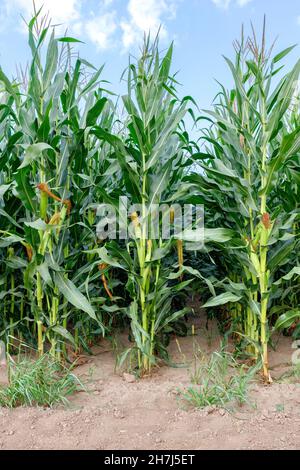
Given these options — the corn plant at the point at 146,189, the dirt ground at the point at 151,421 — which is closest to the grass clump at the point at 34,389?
the dirt ground at the point at 151,421

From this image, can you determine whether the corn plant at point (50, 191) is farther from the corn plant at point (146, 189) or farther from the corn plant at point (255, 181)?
the corn plant at point (255, 181)

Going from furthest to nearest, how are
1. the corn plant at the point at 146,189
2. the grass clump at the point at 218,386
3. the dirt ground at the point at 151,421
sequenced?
the corn plant at the point at 146,189 < the grass clump at the point at 218,386 < the dirt ground at the point at 151,421

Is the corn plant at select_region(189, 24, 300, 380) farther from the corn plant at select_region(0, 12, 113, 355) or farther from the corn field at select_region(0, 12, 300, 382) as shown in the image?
the corn plant at select_region(0, 12, 113, 355)

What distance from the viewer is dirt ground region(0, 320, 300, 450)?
289cm

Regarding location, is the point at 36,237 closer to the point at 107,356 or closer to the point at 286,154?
the point at 107,356

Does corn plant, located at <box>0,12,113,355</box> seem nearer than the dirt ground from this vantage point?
No

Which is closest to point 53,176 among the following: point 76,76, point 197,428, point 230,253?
point 76,76

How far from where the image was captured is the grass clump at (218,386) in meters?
3.30

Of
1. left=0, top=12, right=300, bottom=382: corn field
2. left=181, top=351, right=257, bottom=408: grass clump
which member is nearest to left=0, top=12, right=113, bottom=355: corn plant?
left=0, top=12, right=300, bottom=382: corn field

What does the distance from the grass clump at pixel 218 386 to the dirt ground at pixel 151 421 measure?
0.07 metres

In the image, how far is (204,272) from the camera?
476cm

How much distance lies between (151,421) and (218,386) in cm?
51

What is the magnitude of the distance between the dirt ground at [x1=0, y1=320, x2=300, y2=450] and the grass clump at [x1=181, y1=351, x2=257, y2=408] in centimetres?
7

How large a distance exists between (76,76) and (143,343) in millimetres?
2139
